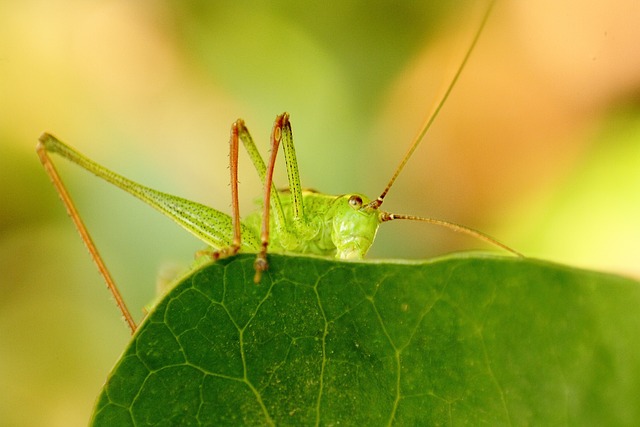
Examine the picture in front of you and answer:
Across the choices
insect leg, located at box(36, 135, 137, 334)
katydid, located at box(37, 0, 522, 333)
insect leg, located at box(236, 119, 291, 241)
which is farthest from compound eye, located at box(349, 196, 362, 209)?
insect leg, located at box(36, 135, 137, 334)

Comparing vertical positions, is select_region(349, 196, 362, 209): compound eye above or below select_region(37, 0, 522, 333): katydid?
above

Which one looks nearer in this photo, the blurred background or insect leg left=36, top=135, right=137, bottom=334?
insect leg left=36, top=135, right=137, bottom=334

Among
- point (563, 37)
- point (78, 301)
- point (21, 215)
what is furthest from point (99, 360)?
point (563, 37)

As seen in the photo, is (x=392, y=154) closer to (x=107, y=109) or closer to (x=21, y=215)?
(x=107, y=109)

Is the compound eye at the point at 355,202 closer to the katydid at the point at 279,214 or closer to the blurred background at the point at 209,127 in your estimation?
the katydid at the point at 279,214

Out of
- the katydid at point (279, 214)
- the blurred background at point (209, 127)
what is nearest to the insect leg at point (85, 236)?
the katydid at point (279, 214)

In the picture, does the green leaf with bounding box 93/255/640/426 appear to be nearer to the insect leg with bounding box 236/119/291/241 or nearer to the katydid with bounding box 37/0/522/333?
the katydid with bounding box 37/0/522/333

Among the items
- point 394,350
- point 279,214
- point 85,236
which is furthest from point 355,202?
point 394,350

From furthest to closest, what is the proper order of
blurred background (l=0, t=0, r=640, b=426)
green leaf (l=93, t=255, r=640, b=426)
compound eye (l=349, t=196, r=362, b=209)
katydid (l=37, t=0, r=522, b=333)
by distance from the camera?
blurred background (l=0, t=0, r=640, b=426) → compound eye (l=349, t=196, r=362, b=209) → katydid (l=37, t=0, r=522, b=333) → green leaf (l=93, t=255, r=640, b=426)
